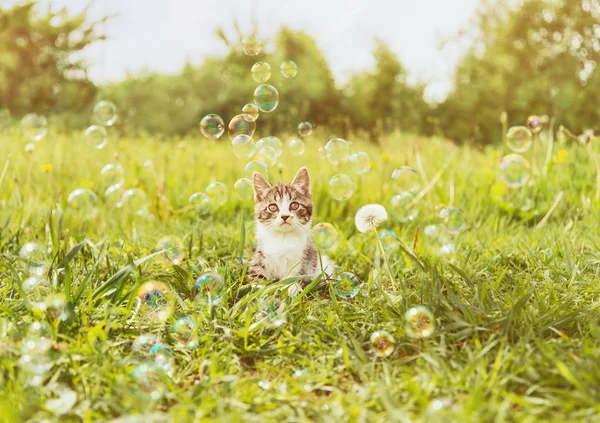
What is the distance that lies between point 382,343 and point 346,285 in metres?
0.74

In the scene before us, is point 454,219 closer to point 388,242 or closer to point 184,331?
point 388,242

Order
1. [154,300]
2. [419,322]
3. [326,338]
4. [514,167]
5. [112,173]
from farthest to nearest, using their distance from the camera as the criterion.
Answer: [112,173]
[514,167]
[154,300]
[326,338]
[419,322]

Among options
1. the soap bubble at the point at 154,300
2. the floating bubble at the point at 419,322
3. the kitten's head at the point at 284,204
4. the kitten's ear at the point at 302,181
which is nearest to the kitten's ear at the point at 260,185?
the kitten's head at the point at 284,204

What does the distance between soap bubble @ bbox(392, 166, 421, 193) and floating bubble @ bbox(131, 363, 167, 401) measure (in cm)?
263

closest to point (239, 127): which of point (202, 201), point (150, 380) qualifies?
point (202, 201)

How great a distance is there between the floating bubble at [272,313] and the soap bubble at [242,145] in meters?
1.60

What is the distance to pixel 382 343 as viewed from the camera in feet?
9.80

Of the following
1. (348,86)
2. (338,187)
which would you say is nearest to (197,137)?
(348,86)

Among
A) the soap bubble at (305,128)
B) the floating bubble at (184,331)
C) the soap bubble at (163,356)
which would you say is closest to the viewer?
the soap bubble at (163,356)

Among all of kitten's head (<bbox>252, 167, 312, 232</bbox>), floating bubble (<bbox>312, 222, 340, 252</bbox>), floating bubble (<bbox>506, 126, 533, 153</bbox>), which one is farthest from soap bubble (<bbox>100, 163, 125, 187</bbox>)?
floating bubble (<bbox>506, 126, 533, 153</bbox>)

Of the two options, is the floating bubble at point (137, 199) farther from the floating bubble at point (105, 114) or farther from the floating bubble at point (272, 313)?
the floating bubble at point (272, 313)

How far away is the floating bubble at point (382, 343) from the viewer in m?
2.95

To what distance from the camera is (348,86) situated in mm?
15031

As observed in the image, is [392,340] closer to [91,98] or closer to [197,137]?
[197,137]
